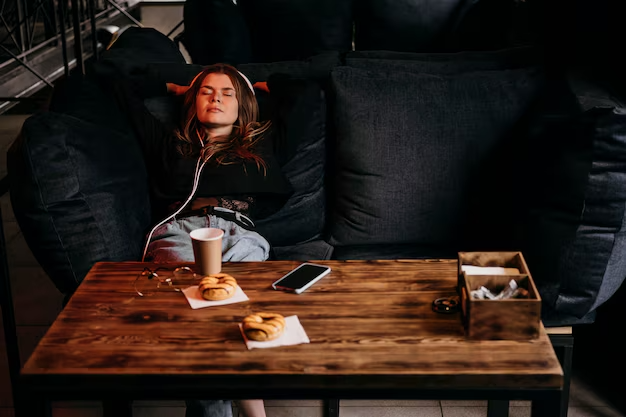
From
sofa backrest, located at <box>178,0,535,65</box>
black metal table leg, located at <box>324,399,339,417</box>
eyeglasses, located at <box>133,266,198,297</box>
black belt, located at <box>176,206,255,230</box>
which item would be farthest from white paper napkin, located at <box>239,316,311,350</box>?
sofa backrest, located at <box>178,0,535,65</box>

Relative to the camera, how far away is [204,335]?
1250mm

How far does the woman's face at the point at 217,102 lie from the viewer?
206cm

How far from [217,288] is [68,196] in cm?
62

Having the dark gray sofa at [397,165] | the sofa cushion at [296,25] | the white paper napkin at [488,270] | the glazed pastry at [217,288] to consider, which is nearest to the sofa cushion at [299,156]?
the dark gray sofa at [397,165]

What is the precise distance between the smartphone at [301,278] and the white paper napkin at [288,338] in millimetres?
141

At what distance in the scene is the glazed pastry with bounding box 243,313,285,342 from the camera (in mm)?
1201

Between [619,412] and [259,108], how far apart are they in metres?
1.46

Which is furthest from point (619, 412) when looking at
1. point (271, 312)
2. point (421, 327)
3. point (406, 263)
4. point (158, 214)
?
point (158, 214)

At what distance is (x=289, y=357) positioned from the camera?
3.86 feet

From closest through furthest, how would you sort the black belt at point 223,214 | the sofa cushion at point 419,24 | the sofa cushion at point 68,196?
the sofa cushion at point 68,196 < the black belt at point 223,214 < the sofa cushion at point 419,24

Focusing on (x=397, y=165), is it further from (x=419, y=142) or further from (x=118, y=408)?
(x=118, y=408)

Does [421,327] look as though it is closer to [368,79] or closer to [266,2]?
[368,79]

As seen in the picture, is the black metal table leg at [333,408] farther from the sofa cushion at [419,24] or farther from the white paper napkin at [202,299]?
the sofa cushion at [419,24]

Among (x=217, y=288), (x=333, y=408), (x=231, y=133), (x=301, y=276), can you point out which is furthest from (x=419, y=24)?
(x=217, y=288)
